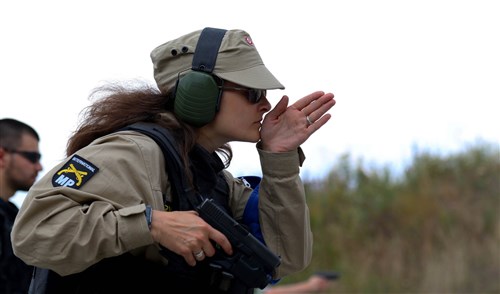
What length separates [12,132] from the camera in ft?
20.1

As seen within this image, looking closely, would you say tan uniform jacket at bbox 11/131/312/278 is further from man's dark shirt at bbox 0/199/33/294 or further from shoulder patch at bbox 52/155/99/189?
man's dark shirt at bbox 0/199/33/294

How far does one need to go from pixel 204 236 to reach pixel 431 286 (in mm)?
8922

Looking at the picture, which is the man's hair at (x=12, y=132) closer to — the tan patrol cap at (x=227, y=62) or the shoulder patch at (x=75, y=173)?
the tan patrol cap at (x=227, y=62)

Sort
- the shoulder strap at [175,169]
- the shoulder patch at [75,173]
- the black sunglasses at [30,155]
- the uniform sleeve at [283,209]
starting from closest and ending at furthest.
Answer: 1. the shoulder patch at [75,173]
2. the shoulder strap at [175,169]
3. the uniform sleeve at [283,209]
4. the black sunglasses at [30,155]

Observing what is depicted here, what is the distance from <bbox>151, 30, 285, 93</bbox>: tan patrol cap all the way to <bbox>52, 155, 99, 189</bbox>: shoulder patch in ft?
1.72

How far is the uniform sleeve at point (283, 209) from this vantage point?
3.58m

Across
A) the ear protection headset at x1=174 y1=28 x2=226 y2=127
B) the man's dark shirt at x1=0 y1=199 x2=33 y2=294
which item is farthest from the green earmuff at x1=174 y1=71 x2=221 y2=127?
the man's dark shirt at x1=0 y1=199 x2=33 y2=294

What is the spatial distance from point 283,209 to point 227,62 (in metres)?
0.58

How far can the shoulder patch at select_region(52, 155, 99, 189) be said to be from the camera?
3.07m

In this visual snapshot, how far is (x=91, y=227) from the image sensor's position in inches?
117

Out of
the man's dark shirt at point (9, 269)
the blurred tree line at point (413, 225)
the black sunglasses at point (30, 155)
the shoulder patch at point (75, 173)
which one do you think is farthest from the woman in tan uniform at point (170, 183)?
the blurred tree line at point (413, 225)

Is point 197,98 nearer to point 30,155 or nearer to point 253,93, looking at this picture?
point 253,93

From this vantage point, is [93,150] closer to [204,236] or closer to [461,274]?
[204,236]

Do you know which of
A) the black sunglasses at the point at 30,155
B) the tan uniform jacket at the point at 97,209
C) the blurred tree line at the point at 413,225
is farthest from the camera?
the blurred tree line at the point at 413,225
